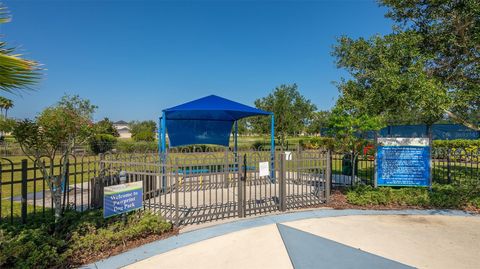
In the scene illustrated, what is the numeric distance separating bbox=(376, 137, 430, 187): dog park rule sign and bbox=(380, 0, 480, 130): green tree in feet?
3.96

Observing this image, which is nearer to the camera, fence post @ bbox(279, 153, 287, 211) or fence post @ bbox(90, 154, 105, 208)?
fence post @ bbox(90, 154, 105, 208)

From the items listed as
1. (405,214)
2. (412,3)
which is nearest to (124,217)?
(405,214)

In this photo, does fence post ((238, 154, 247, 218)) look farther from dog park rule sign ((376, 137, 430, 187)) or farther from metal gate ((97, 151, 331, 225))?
dog park rule sign ((376, 137, 430, 187))

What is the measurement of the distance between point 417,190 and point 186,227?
6299mm

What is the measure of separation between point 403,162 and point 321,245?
4.49 metres

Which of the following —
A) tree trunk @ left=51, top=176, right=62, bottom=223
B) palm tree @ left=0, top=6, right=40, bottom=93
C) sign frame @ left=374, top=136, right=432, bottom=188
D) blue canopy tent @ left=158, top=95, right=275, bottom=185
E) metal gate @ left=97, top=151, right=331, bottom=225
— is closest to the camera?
palm tree @ left=0, top=6, right=40, bottom=93

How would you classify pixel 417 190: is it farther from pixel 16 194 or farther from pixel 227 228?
pixel 16 194

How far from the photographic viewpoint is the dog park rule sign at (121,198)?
15.2 feet

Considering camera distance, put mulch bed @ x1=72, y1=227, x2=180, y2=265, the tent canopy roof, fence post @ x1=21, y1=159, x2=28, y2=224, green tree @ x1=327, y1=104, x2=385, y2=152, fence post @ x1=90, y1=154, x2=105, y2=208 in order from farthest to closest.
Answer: the tent canopy roof
green tree @ x1=327, y1=104, x2=385, y2=152
fence post @ x1=90, y1=154, x2=105, y2=208
fence post @ x1=21, y1=159, x2=28, y2=224
mulch bed @ x1=72, y1=227, x2=180, y2=265

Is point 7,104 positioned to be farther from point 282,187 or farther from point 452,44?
point 452,44

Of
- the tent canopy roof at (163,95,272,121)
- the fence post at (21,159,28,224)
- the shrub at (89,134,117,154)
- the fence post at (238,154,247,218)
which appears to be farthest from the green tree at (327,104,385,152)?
the shrub at (89,134,117,154)

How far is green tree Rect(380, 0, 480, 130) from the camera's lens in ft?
22.2

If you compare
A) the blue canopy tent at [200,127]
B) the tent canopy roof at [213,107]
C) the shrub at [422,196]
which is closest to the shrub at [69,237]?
the tent canopy roof at [213,107]

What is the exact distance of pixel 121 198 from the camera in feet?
15.7
